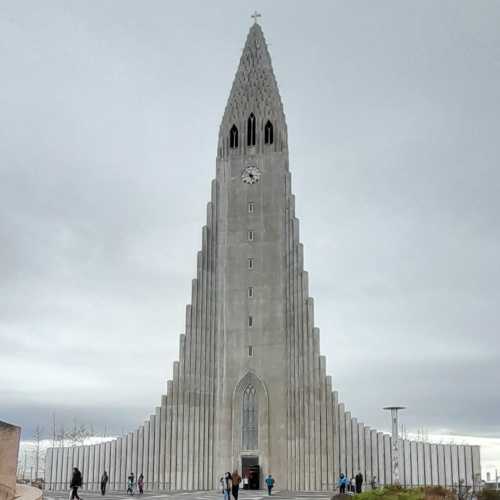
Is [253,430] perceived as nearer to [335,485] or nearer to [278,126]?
[335,485]

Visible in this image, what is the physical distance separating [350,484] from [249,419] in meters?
9.25

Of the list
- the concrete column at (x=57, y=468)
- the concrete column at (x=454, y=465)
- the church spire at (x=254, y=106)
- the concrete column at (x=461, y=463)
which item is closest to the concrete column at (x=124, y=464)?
the concrete column at (x=57, y=468)

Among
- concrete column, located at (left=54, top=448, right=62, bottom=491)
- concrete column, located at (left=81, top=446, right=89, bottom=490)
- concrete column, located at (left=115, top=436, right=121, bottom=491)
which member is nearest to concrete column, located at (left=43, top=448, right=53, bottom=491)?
concrete column, located at (left=54, top=448, right=62, bottom=491)

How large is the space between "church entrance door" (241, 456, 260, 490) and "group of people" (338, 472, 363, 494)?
6.57 m

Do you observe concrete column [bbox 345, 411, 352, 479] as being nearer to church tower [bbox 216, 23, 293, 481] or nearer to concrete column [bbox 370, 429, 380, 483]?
concrete column [bbox 370, 429, 380, 483]

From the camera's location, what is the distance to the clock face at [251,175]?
55219 millimetres

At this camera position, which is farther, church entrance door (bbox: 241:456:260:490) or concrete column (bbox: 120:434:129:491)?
concrete column (bbox: 120:434:129:491)

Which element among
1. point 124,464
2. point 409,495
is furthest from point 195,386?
point 409,495

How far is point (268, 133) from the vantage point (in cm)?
5669

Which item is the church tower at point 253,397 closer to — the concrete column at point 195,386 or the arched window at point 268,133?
the concrete column at point 195,386

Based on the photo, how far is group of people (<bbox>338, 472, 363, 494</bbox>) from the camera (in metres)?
38.4

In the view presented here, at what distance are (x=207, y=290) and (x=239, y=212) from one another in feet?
21.5

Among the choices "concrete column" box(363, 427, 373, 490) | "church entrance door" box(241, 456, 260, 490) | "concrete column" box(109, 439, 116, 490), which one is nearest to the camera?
"concrete column" box(363, 427, 373, 490)

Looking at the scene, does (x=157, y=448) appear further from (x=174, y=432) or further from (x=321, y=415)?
(x=321, y=415)
